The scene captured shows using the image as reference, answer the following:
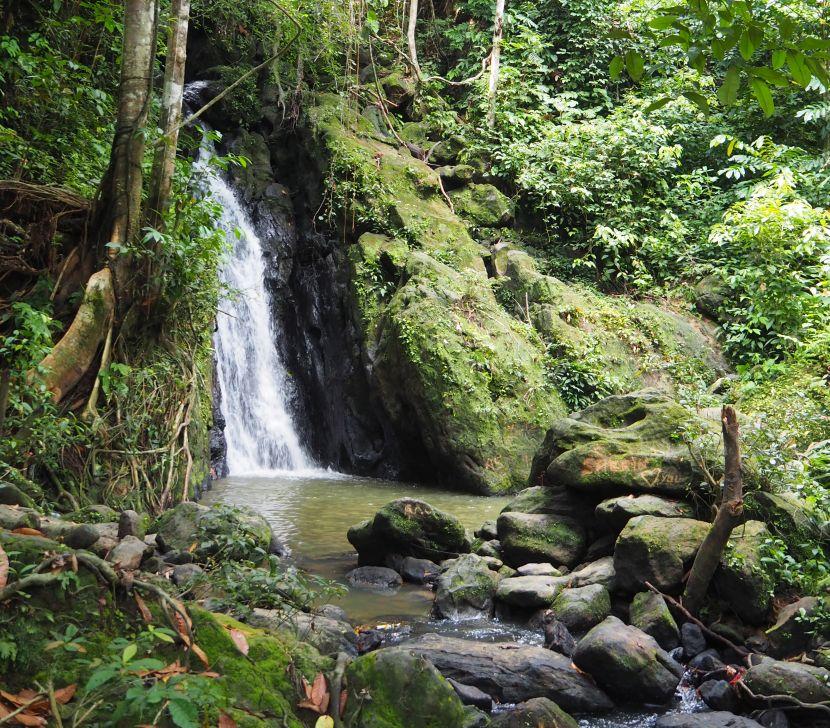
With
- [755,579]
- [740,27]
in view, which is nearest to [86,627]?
[740,27]

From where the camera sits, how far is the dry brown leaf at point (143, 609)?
2.66 meters

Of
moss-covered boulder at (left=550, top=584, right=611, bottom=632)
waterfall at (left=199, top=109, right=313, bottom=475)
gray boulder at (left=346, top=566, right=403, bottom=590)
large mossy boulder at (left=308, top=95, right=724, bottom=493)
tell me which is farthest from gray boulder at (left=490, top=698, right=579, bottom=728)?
waterfall at (left=199, top=109, right=313, bottom=475)

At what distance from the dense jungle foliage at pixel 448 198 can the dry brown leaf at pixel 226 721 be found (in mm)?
58

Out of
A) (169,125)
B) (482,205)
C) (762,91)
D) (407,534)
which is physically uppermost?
(482,205)

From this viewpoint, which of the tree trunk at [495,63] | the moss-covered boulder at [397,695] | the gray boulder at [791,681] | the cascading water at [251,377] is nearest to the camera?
the moss-covered boulder at [397,695]

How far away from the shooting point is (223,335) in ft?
42.9

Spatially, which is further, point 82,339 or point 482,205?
point 482,205

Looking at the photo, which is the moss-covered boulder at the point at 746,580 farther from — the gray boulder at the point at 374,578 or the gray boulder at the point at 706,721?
the gray boulder at the point at 374,578

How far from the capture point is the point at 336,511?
9125 mm

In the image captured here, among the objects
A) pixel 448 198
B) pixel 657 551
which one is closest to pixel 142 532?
pixel 657 551

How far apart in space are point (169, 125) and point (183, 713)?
5868mm

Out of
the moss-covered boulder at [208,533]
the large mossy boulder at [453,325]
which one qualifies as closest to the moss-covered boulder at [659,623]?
the moss-covered boulder at [208,533]

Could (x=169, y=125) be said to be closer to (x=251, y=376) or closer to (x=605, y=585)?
(x=605, y=585)

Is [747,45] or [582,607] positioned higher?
[747,45]
